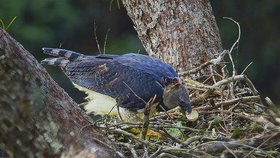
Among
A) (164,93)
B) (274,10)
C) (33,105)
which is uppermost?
(33,105)

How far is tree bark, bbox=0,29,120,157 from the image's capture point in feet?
11.5

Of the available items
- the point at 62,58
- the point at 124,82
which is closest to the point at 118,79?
the point at 124,82

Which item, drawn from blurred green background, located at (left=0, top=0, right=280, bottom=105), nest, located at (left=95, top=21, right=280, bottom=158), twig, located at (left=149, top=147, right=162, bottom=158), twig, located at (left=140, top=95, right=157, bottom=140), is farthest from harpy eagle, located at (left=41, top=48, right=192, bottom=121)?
blurred green background, located at (left=0, top=0, right=280, bottom=105)

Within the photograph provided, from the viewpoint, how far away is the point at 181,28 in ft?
19.4

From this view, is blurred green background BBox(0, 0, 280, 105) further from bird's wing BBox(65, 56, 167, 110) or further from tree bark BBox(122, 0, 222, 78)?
bird's wing BBox(65, 56, 167, 110)

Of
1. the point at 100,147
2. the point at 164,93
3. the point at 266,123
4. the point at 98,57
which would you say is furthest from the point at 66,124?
the point at 98,57

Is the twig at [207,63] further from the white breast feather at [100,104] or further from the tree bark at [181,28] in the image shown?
the white breast feather at [100,104]

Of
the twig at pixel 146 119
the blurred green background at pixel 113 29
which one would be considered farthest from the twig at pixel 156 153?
the blurred green background at pixel 113 29

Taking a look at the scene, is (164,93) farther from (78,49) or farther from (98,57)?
(78,49)

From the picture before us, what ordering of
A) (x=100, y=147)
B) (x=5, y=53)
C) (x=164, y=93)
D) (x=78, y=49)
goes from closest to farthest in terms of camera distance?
(x=5, y=53), (x=100, y=147), (x=164, y=93), (x=78, y=49)

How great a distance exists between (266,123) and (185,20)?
74.1 inches

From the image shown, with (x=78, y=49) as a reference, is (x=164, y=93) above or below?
above

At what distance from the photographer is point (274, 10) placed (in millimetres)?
15102

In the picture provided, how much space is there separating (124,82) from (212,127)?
749 mm
